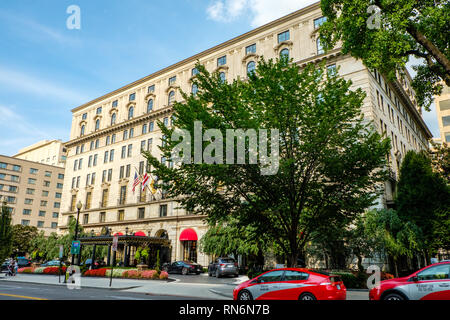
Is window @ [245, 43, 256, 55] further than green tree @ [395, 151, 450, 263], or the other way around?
window @ [245, 43, 256, 55]

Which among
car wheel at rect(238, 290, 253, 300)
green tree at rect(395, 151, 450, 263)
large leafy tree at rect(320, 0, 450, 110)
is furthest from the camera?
green tree at rect(395, 151, 450, 263)

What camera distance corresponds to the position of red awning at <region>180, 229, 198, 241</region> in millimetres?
41469

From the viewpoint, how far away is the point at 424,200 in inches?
1128

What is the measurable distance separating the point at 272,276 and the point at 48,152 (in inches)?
4585

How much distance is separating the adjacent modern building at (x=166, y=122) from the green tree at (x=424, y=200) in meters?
2.18

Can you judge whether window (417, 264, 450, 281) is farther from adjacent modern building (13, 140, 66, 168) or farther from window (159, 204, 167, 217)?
adjacent modern building (13, 140, 66, 168)

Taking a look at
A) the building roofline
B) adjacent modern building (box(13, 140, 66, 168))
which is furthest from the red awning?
adjacent modern building (box(13, 140, 66, 168))

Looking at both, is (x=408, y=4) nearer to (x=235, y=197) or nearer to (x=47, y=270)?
(x=235, y=197)

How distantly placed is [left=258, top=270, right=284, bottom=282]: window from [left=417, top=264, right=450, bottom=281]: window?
456 centimetres

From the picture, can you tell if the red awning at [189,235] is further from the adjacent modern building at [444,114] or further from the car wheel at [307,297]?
the adjacent modern building at [444,114]

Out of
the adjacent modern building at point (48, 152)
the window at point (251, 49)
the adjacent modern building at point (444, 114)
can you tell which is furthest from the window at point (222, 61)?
the adjacent modern building at point (48, 152)

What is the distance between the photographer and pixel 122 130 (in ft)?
183

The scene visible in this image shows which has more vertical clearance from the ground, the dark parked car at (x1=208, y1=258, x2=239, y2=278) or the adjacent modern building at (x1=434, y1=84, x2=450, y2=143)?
the adjacent modern building at (x1=434, y1=84, x2=450, y2=143)

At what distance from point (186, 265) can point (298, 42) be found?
2830 centimetres
